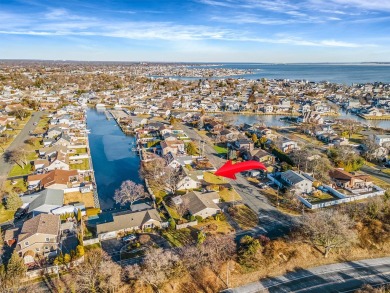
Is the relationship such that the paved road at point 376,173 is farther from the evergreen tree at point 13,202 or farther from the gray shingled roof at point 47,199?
the evergreen tree at point 13,202

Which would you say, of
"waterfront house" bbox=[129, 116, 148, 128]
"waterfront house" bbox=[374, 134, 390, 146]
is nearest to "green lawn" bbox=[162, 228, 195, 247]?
"waterfront house" bbox=[374, 134, 390, 146]

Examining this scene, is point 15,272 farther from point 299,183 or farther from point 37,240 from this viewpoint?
point 299,183

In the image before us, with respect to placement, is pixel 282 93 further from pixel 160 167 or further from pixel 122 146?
pixel 160 167

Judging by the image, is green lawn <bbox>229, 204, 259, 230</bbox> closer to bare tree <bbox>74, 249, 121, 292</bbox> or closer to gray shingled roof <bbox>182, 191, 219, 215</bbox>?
gray shingled roof <bbox>182, 191, 219, 215</bbox>

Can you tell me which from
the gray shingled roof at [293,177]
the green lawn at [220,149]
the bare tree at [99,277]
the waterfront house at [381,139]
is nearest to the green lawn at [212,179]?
the gray shingled roof at [293,177]

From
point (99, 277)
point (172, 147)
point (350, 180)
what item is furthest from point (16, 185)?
point (350, 180)

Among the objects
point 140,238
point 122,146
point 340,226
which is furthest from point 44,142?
point 340,226
